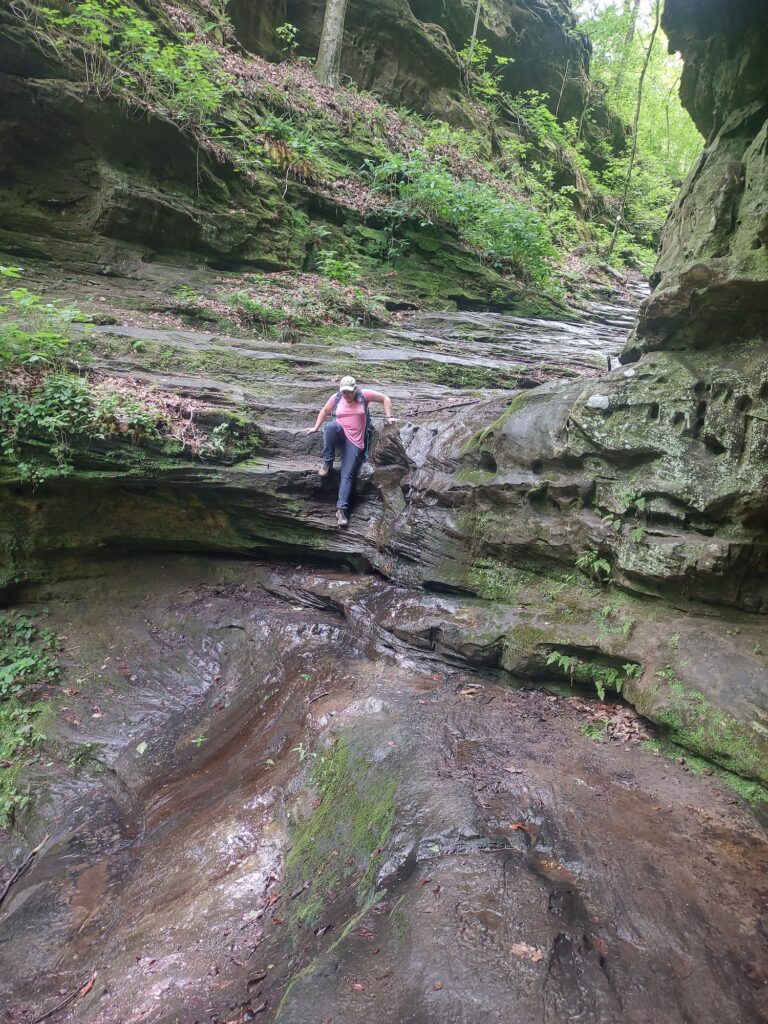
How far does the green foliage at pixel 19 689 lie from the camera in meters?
6.35

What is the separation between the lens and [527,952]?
112 inches

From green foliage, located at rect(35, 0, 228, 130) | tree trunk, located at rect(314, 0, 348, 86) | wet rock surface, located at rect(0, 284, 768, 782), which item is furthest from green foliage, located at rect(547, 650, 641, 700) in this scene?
tree trunk, located at rect(314, 0, 348, 86)

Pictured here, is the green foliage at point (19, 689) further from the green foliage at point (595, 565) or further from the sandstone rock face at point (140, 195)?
the sandstone rock face at point (140, 195)

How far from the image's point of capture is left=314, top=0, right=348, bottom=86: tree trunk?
15.9 metres

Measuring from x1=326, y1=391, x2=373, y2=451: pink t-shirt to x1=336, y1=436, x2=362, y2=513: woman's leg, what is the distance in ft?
0.31

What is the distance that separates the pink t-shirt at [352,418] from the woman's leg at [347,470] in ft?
0.31

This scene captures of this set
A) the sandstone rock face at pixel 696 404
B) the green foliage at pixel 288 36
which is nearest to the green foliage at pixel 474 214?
the green foliage at pixel 288 36

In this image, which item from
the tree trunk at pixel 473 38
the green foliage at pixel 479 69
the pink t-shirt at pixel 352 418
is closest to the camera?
the pink t-shirt at pixel 352 418

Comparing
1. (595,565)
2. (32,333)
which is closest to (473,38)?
(32,333)

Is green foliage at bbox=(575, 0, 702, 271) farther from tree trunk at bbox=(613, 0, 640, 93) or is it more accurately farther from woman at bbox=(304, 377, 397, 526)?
woman at bbox=(304, 377, 397, 526)

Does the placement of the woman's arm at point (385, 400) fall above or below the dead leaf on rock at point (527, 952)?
above

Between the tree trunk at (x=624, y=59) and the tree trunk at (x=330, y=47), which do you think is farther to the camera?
the tree trunk at (x=624, y=59)

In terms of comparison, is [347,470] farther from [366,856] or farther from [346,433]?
[366,856]

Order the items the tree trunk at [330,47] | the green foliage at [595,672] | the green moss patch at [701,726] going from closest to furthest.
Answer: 1. the green moss patch at [701,726]
2. the green foliage at [595,672]
3. the tree trunk at [330,47]
